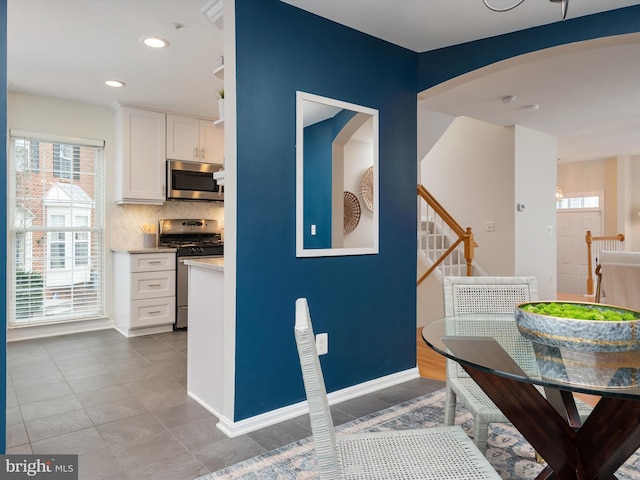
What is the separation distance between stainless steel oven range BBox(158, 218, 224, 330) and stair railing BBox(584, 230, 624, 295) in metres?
6.22

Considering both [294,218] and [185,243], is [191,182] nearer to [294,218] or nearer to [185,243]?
[185,243]

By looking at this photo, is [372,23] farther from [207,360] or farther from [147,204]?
[147,204]

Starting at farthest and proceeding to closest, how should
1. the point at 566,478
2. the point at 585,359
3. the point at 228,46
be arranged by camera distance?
the point at 228,46 → the point at 566,478 → the point at 585,359

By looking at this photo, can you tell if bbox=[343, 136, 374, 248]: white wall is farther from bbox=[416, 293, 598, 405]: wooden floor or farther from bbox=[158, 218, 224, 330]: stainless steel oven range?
bbox=[158, 218, 224, 330]: stainless steel oven range

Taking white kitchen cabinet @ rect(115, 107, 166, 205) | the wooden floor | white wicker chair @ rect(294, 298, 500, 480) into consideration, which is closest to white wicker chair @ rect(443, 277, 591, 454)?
white wicker chair @ rect(294, 298, 500, 480)

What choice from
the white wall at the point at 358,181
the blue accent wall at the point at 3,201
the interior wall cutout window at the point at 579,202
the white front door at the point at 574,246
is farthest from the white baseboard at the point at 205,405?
the interior wall cutout window at the point at 579,202

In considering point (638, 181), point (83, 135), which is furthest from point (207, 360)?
point (638, 181)

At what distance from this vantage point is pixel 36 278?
4539 mm

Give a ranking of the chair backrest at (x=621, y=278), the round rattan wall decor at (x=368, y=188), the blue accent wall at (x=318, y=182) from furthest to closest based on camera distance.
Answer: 1. the chair backrest at (x=621, y=278)
2. the round rattan wall decor at (x=368, y=188)
3. the blue accent wall at (x=318, y=182)

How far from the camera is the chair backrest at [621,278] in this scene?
4.43 m

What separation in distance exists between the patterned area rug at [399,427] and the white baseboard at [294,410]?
0.95 feet

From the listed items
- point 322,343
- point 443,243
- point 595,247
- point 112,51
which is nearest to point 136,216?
point 112,51

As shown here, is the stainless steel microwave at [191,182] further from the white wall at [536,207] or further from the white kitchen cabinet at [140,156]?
the white wall at [536,207]

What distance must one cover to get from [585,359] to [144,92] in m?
4.35
